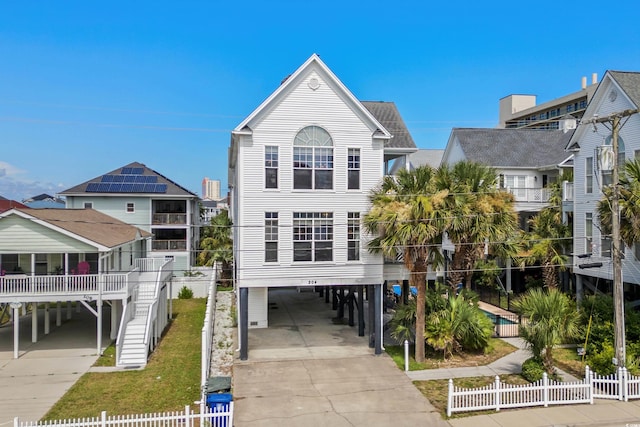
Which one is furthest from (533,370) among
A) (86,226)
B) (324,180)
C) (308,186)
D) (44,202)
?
(44,202)

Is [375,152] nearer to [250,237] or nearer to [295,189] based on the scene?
[295,189]

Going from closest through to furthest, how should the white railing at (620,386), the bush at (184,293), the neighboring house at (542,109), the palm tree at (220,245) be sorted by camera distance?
the white railing at (620,386), the bush at (184,293), the palm tree at (220,245), the neighboring house at (542,109)

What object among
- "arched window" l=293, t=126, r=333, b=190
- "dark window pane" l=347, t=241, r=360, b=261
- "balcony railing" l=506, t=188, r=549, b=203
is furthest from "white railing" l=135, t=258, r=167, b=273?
"balcony railing" l=506, t=188, r=549, b=203

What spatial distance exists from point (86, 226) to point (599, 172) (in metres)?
25.0

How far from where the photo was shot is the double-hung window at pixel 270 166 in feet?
66.8

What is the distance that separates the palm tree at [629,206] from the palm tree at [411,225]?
19.5 feet

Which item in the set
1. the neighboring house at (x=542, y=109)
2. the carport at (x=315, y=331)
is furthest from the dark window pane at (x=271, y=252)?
the neighboring house at (x=542, y=109)

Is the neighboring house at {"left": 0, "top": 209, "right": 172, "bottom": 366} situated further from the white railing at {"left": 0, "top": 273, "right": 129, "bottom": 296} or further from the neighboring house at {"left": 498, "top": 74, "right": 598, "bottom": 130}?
the neighboring house at {"left": 498, "top": 74, "right": 598, "bottom": 130}

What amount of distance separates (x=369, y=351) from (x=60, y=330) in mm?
16920

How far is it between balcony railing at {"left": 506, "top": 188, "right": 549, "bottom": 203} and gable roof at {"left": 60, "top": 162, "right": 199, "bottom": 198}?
25.5 m

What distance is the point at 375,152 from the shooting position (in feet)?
69.6

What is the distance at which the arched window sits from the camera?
67.7 feet

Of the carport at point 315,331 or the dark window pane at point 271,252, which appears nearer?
the carport at point 315,331

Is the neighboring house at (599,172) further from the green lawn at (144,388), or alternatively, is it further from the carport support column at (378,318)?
the green lawn at (144,388)
